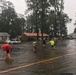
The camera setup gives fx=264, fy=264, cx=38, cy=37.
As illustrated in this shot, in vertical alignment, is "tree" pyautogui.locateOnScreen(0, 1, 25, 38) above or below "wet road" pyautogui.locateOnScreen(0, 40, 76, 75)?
above

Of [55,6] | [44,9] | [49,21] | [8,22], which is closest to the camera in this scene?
[44,9]

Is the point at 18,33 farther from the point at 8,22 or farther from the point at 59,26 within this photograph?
the point at 59,26

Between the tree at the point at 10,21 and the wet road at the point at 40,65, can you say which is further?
the tree at the point at 10,21

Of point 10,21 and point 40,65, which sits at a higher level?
point 10,21

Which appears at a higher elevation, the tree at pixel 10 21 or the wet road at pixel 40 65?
the tree at pixel 10 21

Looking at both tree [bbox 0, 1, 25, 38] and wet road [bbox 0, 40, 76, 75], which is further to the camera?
tree [bbox 0, 1, 25, 38]

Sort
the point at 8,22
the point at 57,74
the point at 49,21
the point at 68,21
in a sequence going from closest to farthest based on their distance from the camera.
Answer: the point at 57,74 → the point at 8,22 → the point at 49,21 → the point at 68,21

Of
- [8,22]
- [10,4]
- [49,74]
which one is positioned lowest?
[49,74]

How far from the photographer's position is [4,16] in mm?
110438

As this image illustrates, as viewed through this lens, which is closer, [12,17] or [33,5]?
[33,5]

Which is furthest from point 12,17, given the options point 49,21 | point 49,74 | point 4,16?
point 49,74

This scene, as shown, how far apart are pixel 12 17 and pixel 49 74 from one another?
100 metres

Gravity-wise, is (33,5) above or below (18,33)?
above

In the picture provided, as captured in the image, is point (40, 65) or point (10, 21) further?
point (10, 21)
